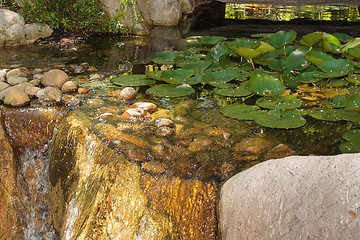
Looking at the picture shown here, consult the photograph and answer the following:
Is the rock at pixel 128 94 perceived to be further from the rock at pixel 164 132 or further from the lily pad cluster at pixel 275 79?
the rock at pixel 164 132

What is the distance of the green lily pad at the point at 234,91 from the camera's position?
9.31 ft

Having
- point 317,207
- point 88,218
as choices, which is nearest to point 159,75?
point 88,218

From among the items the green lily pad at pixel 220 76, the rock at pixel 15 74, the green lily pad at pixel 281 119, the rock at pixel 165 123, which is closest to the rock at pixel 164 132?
the rock at pixel 165 123

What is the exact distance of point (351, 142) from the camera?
2148mm

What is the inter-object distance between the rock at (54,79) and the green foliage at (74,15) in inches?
92.5

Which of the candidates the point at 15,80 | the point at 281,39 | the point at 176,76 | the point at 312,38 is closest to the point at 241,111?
the point at 176,76

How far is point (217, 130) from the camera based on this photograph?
2.32 metres

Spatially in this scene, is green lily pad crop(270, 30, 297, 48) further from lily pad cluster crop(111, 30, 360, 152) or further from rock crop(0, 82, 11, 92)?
rock crop(0, 82, 11, 92)

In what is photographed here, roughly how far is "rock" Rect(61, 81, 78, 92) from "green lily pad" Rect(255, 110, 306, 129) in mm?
1550

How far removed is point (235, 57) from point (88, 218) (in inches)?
100

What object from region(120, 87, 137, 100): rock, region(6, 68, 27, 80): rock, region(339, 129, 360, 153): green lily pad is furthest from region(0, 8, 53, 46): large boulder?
region(339, 129, 360, 153): green lily pad

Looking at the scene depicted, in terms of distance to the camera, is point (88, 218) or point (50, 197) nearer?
point (88, 218)

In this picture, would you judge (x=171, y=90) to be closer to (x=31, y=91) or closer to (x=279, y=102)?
(x=279, y=102)

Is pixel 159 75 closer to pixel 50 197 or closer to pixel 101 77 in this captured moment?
pixel 101 77
